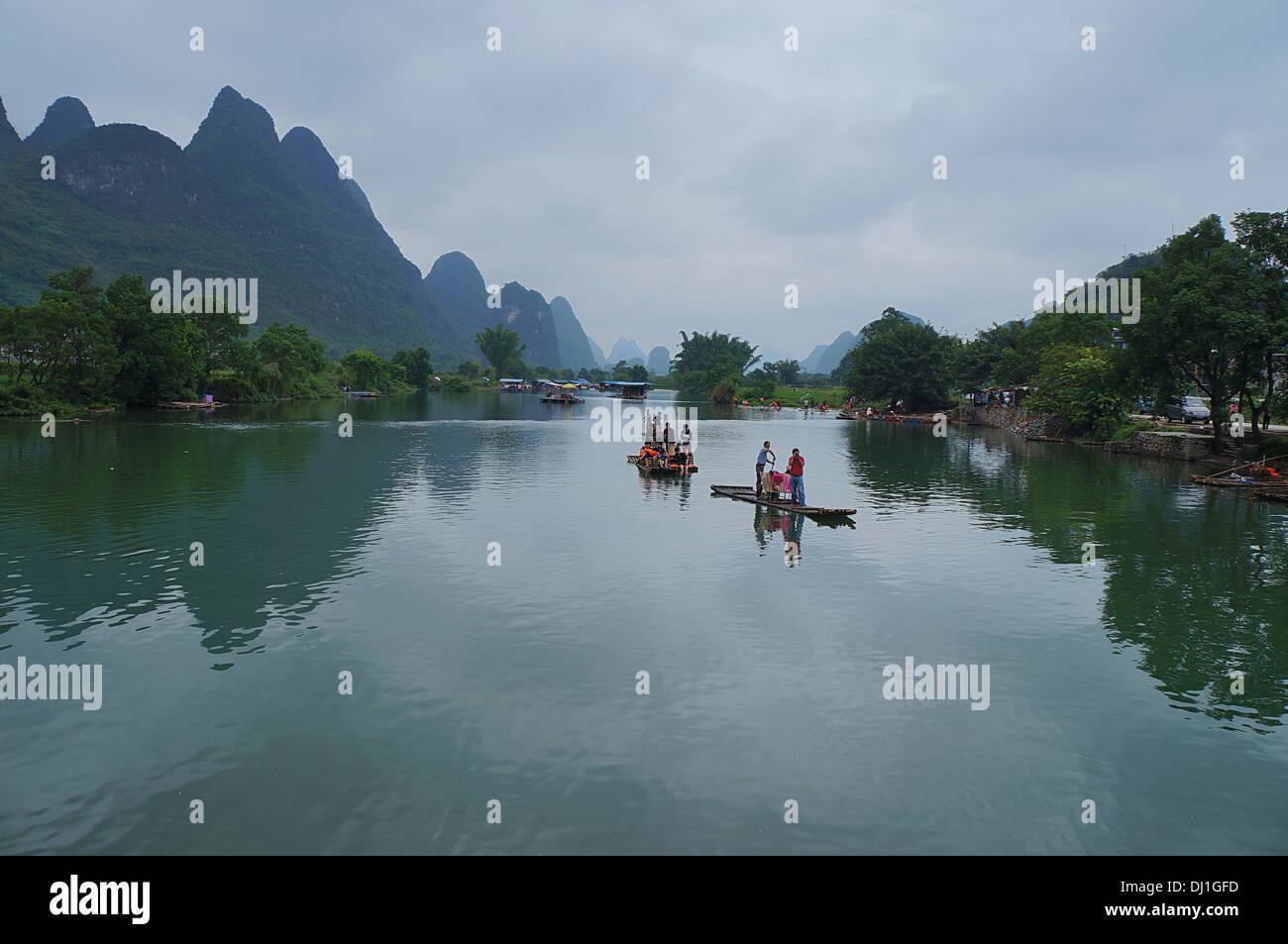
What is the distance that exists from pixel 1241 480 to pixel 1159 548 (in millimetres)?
18477

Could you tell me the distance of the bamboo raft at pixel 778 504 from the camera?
29484 mm

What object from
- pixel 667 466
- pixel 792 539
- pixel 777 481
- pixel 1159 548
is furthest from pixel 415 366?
pixel 1159 548

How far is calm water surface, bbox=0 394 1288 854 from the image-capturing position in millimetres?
9766

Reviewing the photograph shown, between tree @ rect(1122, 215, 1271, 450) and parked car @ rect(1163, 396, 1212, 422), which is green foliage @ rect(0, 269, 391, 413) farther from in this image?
parked car @ rect(1163, 396, 1212, 422)

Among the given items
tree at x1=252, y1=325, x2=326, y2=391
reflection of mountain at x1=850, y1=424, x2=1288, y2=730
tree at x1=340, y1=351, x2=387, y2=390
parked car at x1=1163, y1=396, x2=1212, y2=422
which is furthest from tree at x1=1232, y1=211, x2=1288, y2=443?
tree at x1=340, y1=351, x2=387, y2=390

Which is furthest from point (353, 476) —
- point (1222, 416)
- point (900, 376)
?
point (900, 376)

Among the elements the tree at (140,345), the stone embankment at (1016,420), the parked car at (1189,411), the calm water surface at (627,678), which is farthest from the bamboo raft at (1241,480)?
the tree at (140,345)

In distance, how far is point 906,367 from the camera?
106 meters

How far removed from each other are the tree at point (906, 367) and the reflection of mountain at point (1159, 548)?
5296cm

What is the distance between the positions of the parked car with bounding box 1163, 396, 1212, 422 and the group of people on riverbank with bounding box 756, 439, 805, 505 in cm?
4991
